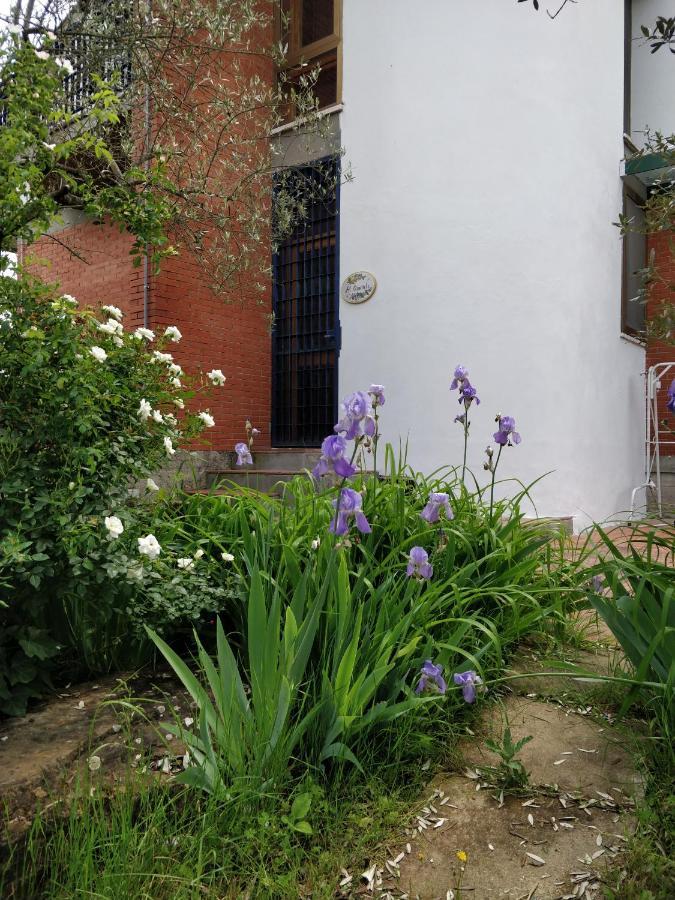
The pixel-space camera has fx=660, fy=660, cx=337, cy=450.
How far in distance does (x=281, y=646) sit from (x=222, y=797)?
1.45 feet

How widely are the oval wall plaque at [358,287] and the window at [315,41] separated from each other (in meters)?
→ 1.96

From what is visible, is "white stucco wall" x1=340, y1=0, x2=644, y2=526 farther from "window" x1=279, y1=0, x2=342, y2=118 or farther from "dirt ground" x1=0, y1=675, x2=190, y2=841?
"dirt ground" x1=0, y1=675, x2=190, y2=841

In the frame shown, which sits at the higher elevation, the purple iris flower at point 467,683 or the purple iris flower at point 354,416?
the purple iris flower at point 354,416

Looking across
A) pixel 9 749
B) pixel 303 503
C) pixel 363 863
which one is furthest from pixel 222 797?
pixel 303 503

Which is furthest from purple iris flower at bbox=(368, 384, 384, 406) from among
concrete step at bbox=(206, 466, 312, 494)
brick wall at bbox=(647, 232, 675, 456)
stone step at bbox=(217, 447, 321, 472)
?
brick wall at bbox=(647, 232, 675, 456)

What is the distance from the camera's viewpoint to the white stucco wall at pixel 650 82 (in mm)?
7156

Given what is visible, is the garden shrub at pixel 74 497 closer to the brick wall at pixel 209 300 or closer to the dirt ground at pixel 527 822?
the dirt ground at pixel 527 822

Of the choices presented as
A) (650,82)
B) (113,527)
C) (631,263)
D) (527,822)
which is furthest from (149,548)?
(650,82)

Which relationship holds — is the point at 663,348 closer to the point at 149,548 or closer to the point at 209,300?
the point at 209,300

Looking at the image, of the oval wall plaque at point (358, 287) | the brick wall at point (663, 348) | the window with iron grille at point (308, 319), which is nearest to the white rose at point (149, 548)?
the oval wall plaque at point (358, 287)

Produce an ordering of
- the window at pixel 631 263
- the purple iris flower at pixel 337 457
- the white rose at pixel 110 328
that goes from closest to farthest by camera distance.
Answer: the purple iris flower at pixel 337 457, the white rose at pixel 110 328, the window at pixel 631 263

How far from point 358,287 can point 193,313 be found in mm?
1665

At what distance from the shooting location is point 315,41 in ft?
23.1

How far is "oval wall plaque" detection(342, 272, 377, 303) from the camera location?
625cm
